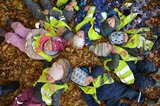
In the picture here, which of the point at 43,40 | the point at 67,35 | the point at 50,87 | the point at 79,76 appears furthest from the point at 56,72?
the point at 67,35

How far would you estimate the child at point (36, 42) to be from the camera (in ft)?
18.2

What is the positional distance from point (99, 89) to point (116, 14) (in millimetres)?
1242

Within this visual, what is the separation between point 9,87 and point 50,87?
29.5 inches

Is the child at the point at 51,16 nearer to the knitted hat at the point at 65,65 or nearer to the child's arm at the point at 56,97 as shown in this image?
the knitted hat at the point at 65,65

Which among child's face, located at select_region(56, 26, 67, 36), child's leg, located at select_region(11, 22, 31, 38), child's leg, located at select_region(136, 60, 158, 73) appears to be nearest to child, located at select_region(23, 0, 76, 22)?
child's face, located at select_region(56, 26, 67, 36)

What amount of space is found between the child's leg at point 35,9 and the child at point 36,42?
0.29 meters

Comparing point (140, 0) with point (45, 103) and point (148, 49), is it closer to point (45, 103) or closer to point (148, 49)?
point (148, 49)

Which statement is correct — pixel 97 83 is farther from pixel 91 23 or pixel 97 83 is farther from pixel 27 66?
pixel 27 66

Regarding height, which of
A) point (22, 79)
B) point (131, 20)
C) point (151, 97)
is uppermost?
point (131, 20)

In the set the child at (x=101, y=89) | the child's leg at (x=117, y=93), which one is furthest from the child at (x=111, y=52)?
the child's leg at (x=117, y=93)

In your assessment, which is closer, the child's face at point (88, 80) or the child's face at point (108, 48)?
the child's face at point (88, 80)

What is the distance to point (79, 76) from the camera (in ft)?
17.9

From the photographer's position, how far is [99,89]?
18.5 feet

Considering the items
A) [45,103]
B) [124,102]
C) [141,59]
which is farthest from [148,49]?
[45,103]
